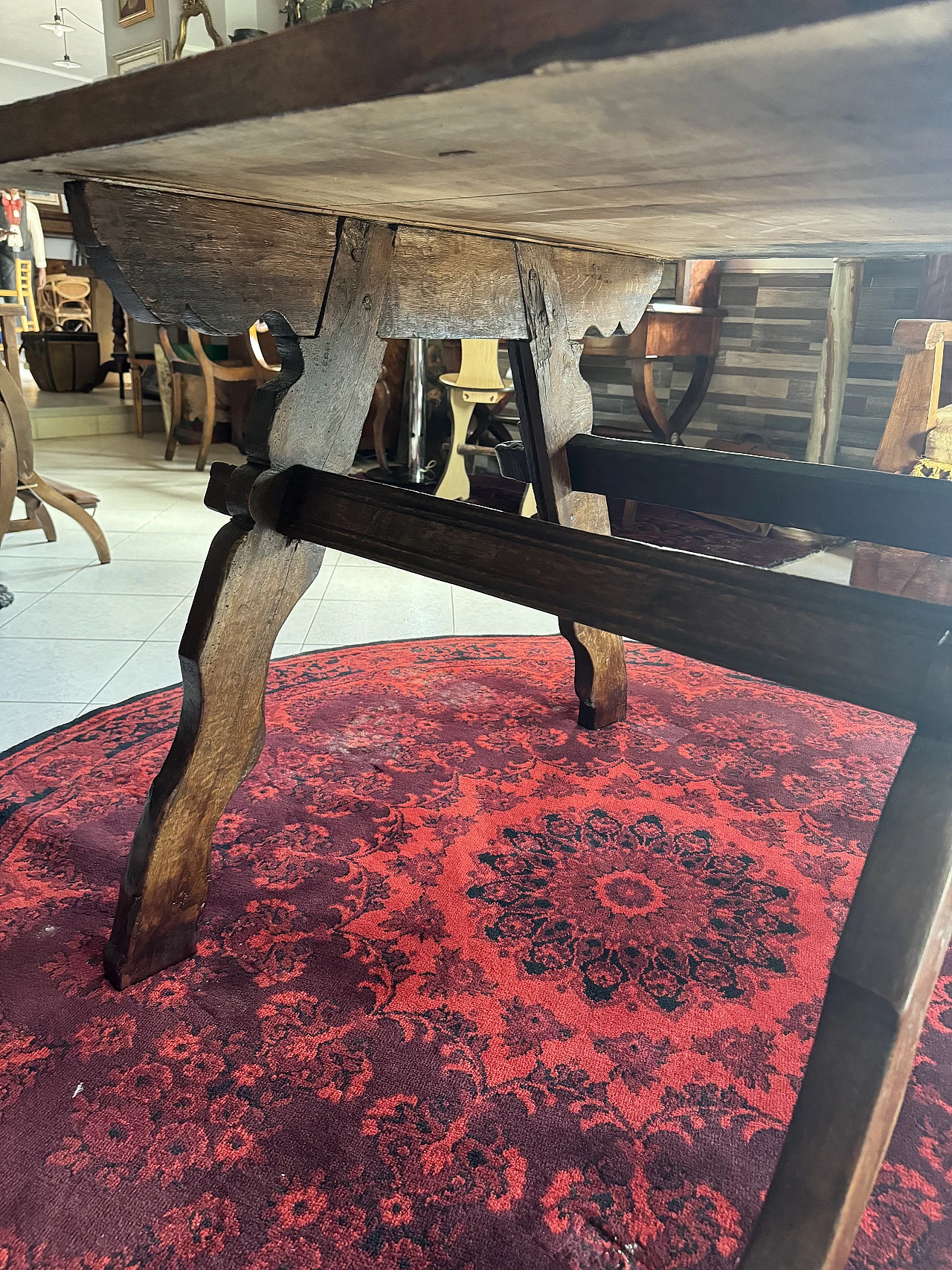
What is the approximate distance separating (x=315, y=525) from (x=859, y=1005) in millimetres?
705

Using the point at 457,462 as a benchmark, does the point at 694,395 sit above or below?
above

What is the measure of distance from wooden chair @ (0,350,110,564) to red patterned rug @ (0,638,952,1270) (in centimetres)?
105

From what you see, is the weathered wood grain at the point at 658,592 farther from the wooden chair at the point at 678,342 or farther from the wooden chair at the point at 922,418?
the wooden chair at the point at 678,342

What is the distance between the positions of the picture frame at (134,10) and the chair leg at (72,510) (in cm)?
440

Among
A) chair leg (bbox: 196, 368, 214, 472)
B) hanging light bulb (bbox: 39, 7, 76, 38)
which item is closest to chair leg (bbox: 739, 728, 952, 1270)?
chair leg (bbox: 196, 368, 214, 472)

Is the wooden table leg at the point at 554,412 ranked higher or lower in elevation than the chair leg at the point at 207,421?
higher

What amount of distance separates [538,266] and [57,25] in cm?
937

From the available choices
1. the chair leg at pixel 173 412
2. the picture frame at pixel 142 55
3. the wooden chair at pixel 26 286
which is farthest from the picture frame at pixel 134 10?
the chair leg at pixel 173 412

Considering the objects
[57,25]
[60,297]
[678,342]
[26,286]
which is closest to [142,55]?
[26,286]

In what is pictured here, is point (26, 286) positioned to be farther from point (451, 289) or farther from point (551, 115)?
point (551, 115)

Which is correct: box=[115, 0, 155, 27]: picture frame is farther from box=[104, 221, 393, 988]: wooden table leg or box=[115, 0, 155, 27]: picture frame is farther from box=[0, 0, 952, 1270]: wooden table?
box=[104, 221, 393, 988]: wooden table leg

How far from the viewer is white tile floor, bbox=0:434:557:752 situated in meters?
1.91

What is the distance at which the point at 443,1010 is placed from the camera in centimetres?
102

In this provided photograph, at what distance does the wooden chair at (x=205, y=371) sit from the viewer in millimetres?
4316
